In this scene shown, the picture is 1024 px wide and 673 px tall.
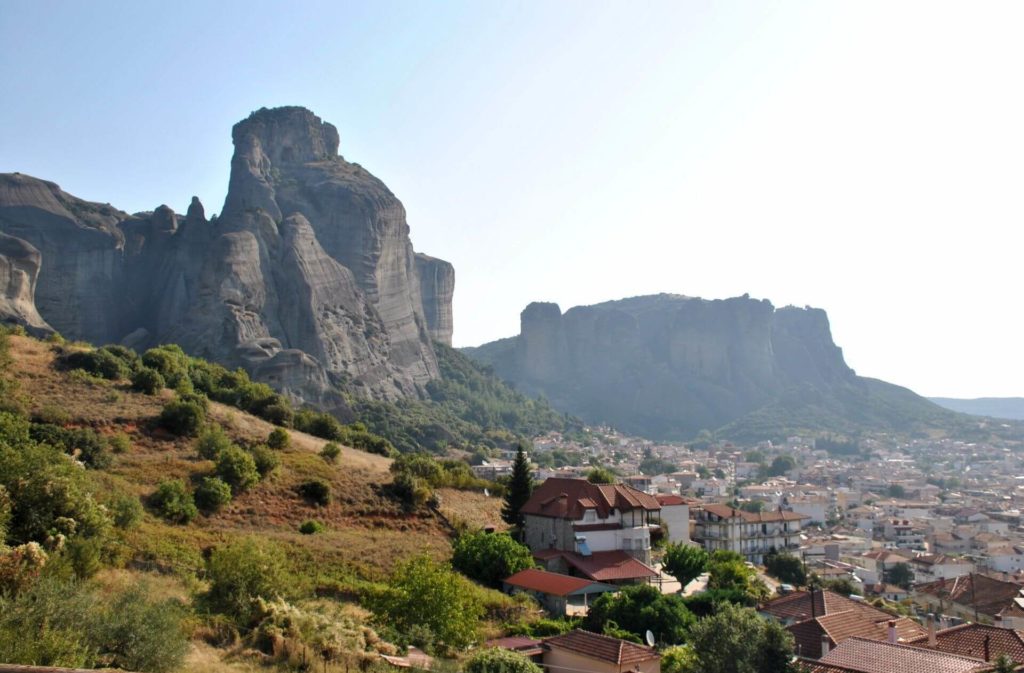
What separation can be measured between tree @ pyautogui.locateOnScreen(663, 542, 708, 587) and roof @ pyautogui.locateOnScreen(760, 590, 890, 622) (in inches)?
136

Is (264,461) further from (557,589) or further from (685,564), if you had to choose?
(685,564)

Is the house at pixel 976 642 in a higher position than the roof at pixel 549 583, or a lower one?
lower

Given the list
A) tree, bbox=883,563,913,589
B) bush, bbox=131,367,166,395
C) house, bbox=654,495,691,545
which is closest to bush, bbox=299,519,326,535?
bush, bbox=131,367,166,395

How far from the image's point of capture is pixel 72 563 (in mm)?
16859

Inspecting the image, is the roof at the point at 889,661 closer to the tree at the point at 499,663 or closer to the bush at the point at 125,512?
the tree at the point at 499,663

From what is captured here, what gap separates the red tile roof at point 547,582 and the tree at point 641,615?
1210 mm

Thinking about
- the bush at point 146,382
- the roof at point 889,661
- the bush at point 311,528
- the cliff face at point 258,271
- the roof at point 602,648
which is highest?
the cliff face at point 258,271

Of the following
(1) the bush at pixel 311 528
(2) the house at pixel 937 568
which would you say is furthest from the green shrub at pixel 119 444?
(2) the house at pixel 937 568

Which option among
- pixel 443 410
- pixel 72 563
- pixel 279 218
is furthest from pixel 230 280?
pixel 72 563

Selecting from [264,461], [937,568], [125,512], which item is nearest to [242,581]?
[125,512]

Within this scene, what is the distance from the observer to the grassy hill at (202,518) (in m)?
16.7

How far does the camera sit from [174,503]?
26.1m

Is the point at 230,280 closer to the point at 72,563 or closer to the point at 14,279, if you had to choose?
the point at 14,279

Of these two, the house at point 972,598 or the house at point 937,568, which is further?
the house at point 937,568
